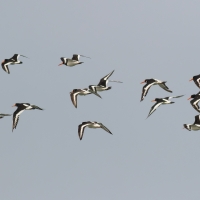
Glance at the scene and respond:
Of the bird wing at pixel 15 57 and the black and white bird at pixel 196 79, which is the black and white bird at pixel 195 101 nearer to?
the black and white bird at pixel 196 79

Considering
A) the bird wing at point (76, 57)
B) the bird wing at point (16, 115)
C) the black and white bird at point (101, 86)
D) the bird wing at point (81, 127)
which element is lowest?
the bird wing at point (81, 127)

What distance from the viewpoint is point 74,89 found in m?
30.0

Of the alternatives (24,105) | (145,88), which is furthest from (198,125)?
(24,105)

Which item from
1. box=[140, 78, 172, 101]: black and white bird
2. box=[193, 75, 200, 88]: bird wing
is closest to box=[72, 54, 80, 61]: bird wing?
box=[140, 78, 172, 101]: black and white bird

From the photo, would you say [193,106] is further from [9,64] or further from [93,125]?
[9,64]

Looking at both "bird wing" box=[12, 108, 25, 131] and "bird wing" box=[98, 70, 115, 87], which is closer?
"bird wing" box=[12, 108, 25, 131]

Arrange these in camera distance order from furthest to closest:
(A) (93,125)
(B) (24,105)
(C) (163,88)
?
(C) (163,88) → (B) (24,105) → (A) (93,125)

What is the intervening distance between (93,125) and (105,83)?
513cm

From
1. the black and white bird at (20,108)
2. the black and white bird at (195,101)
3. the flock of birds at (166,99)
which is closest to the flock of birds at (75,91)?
the black and white bird at (20,108)

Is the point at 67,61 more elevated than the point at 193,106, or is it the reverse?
the point at 67,61

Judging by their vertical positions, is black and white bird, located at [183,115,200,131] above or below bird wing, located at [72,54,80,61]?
below

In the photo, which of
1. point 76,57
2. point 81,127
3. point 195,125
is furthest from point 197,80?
point 81,127

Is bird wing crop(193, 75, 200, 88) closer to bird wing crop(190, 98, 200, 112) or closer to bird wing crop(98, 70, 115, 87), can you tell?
bird wing crop(190, 98, 200, 112)

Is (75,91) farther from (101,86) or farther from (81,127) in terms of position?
(81,127)
